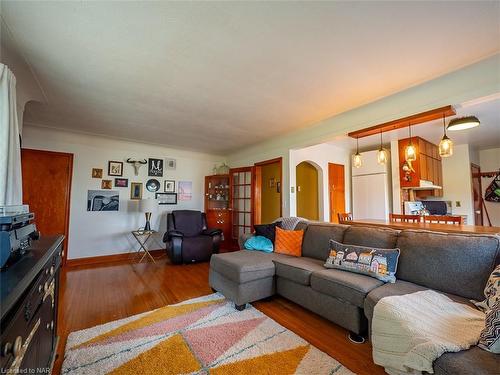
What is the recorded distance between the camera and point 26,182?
146 inches

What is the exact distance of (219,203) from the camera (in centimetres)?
557

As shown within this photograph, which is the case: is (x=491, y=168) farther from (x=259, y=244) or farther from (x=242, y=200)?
(x=259, y=244)

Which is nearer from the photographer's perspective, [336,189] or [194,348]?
[194,348]

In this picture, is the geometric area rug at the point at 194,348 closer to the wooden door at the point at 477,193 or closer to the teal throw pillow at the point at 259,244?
the teal throw pillow at the point at 259,244

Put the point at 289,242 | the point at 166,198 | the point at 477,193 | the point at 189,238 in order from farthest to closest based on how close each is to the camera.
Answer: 1. the point at 477,193
2. the point at 166,198
3. the point at 189,238
4. the point at 289,242

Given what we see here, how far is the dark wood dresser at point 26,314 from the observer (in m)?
0.68

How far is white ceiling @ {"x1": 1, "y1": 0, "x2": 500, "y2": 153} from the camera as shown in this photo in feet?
4.88

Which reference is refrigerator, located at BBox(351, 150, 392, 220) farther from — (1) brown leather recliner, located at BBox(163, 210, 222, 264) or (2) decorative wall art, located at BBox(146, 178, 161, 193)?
(2) decorative wall art, located at BBox(146, 178, 161, 193)

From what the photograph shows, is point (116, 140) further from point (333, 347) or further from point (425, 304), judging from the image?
point (425, 304)

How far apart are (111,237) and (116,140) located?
191 cm

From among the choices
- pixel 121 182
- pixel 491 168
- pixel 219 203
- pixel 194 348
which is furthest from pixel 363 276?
pixel 491 168

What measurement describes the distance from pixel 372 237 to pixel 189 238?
299cm

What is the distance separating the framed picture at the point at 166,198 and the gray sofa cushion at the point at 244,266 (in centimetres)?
276

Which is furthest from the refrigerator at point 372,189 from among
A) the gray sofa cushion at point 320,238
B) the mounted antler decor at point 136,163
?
the mounted antler decor at point 136,163
